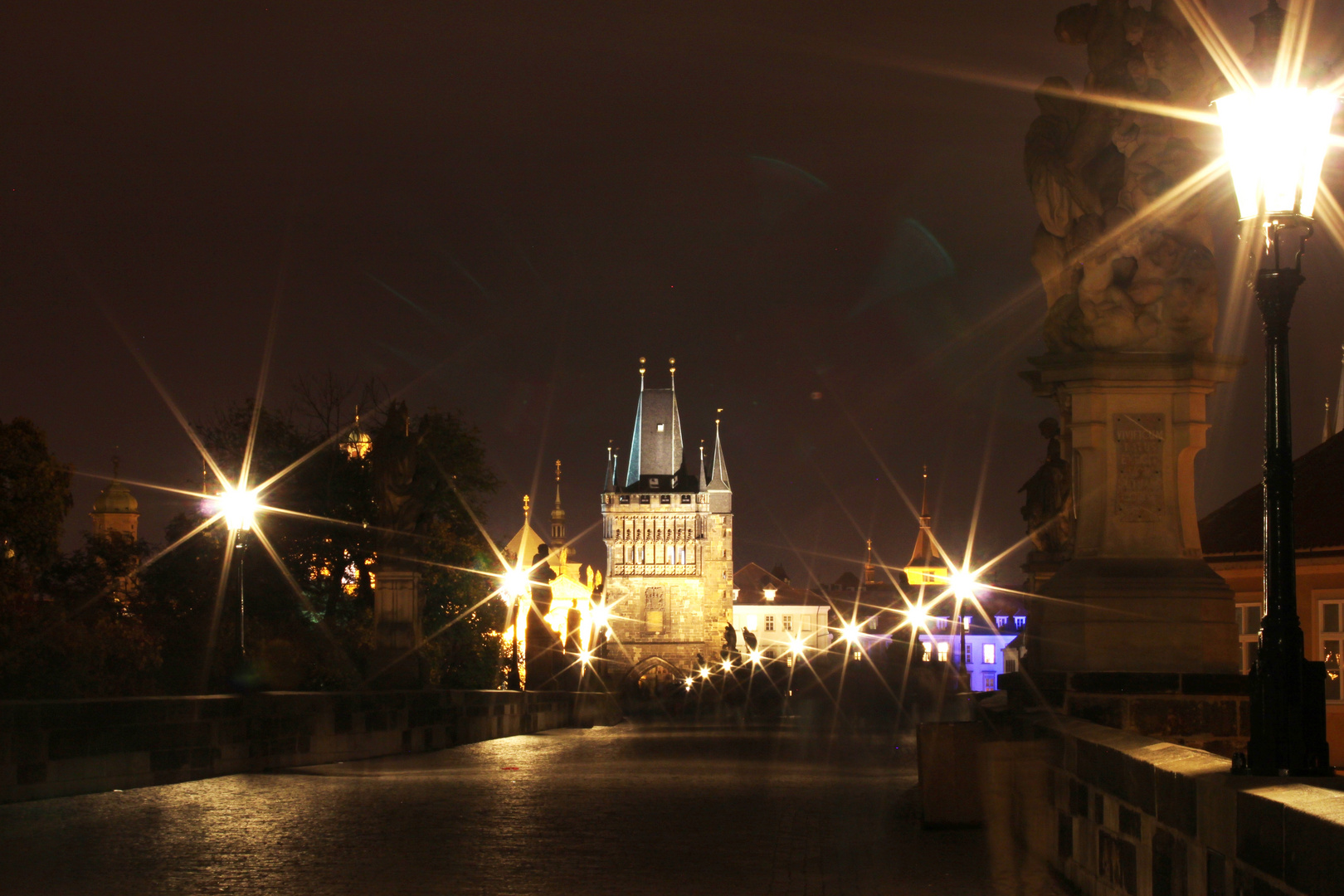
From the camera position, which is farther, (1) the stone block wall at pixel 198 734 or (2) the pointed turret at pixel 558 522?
(2) the pointed turret at pixel 558 522

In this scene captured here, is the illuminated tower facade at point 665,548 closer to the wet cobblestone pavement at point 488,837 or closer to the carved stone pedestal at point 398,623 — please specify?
the carved stone pedestal at point 398,623

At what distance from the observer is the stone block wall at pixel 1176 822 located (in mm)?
4156

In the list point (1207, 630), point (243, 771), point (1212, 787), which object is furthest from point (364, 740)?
point (1212, 787)

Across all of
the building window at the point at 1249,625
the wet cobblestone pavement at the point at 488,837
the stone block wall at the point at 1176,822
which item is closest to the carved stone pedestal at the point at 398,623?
the wet cobblestone pavement at the point at 488,837

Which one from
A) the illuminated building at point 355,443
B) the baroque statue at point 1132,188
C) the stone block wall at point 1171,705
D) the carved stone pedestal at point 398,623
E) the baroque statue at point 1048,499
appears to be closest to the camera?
the stone block wall at point 1171,705

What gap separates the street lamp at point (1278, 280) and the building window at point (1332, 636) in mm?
16307

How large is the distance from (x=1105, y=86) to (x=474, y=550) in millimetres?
38298

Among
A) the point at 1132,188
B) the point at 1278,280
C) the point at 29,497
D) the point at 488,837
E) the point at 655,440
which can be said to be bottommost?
the point at 488,837

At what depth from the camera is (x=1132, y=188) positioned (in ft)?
37.4

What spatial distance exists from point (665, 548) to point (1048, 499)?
15001 centimetres

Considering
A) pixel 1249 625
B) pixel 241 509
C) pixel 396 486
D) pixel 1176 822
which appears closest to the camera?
pixel 1176 822

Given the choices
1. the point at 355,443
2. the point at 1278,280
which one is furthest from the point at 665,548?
the point at 1278,280

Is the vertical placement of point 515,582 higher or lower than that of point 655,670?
higher

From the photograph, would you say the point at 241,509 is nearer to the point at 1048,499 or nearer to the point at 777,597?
the point at 1048,499
